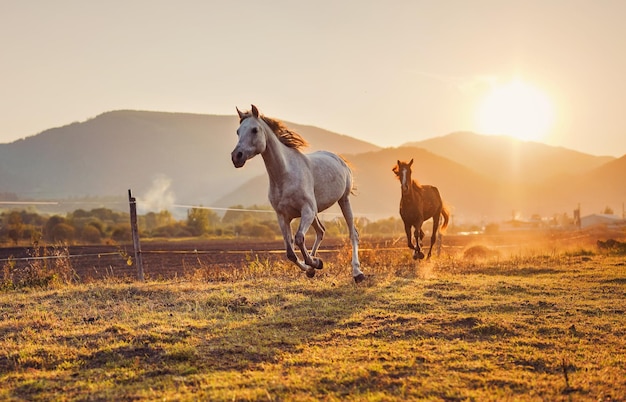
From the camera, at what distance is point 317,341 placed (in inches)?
255

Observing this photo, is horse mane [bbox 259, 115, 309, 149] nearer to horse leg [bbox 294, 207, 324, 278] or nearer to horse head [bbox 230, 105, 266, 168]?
horse head [bbox 230, 105, 266, 168]

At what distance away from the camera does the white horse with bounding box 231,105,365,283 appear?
8914 mm

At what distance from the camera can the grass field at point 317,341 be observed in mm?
4832

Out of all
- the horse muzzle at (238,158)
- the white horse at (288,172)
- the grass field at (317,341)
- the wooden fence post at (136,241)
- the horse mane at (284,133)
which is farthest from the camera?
the wooden fence post at (136,241)

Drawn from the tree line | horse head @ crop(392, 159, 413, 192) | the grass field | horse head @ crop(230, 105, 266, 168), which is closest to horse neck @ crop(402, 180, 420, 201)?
horse head @ crop(392, 159, 413, 192)

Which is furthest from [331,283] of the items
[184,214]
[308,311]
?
[184,214]

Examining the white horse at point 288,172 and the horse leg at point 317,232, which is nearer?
the white horse at point 288,172

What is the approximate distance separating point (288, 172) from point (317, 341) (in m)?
3.53

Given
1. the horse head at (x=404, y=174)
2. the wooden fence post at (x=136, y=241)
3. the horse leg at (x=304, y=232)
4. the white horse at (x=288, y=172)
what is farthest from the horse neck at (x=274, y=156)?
the horse head at (x=404, y=174)

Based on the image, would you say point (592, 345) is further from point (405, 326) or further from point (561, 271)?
point (561, 271)

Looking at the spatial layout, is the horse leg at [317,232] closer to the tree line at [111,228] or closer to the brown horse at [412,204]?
the brown horse at [412,204]

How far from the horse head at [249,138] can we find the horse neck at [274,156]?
0.70 feet

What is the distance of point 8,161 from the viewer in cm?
19575

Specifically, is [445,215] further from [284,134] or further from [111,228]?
[111,228]
